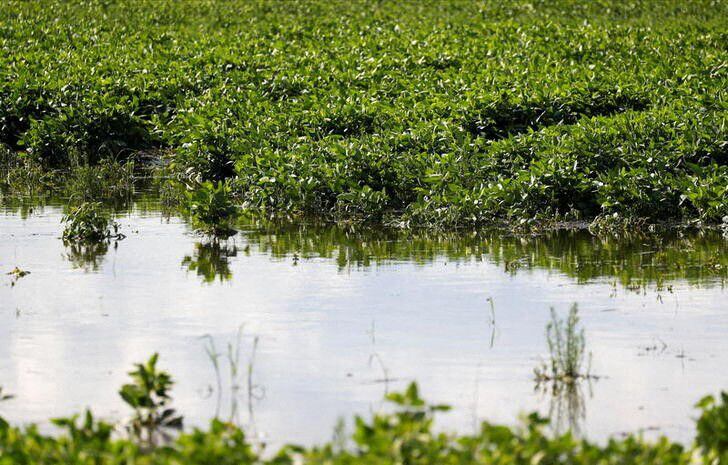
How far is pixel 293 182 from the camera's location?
13961 millimetres

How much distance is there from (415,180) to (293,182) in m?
1.28

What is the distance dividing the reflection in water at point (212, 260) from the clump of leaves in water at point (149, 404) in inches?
143

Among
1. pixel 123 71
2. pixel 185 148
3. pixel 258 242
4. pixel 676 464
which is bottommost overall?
pixel 676 464

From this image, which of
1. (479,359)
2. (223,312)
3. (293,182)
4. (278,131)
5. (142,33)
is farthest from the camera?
(142,33)

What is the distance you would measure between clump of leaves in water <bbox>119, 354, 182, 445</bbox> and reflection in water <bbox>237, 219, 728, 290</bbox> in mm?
4413

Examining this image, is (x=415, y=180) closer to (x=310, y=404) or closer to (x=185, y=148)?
(x=185, y=148)

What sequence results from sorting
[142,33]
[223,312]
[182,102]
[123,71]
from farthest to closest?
[142,33] < [123,71] < [182,102] < [223,312]

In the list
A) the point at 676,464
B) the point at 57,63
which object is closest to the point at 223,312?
the point at 676,464

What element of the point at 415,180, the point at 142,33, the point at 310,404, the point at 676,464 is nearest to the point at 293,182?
the point at 415,180

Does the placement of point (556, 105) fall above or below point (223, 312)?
above

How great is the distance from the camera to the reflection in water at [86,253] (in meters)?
11.2

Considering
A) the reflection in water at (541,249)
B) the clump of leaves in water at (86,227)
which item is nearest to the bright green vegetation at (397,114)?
the reflection in water at (541,249)

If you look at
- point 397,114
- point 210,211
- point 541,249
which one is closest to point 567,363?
point 541,249

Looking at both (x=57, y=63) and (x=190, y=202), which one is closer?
(x=190, y=202)
